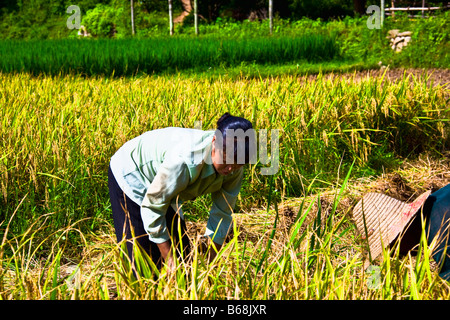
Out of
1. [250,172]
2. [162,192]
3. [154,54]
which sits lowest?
[250,172]

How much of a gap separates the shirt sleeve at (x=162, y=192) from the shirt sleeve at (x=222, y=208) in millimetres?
203

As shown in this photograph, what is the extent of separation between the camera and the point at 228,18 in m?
18.0

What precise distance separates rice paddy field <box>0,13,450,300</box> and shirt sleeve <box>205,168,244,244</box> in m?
0.09

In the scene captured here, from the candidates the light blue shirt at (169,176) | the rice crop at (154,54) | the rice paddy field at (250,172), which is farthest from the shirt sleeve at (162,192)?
the rice crop at (154,54)

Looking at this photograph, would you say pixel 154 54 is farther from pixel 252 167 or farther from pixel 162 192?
pixel 162 192

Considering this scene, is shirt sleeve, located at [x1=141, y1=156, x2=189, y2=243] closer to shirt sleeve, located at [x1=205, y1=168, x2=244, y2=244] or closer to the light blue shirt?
the light blue shirt

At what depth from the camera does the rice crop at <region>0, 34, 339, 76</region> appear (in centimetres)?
841

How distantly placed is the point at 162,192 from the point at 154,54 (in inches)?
304

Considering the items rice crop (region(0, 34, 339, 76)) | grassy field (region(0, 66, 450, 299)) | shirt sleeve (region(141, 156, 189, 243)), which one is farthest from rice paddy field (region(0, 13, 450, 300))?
rice crop (region(0, 34, 339, 76))

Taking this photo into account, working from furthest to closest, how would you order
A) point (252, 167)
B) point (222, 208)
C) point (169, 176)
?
point (252, 167) → point (222, 208) → point (169, 176)

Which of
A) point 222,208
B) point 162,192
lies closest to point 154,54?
point 222,208

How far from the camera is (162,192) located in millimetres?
1911

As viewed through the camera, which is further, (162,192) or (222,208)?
(222,208)

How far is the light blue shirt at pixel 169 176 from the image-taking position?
1.89 metres
